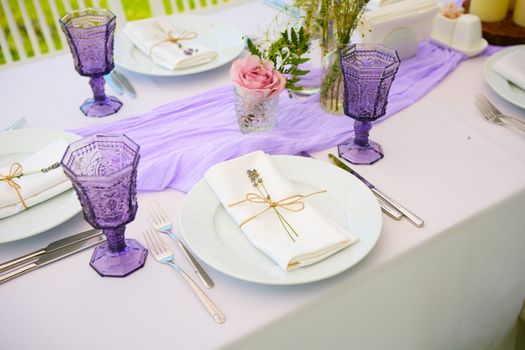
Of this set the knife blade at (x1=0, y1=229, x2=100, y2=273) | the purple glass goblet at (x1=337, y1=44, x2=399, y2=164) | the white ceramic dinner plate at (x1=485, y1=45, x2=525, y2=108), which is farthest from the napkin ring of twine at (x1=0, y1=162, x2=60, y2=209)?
the white ceramic dinner plate at (x1=485, y1=45, x2=525, y2=108)

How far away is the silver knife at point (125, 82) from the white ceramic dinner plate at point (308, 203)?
0.46 m

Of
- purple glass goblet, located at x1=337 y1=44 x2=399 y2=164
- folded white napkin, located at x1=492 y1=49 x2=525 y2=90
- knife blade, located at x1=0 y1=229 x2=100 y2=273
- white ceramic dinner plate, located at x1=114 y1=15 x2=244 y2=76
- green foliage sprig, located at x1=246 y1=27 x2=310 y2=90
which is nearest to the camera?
knife blade, located at x1=0 y1=229 x2=100 y2=273

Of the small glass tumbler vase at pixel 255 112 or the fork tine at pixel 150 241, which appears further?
the small glass tumbler vase at pixel 255 112

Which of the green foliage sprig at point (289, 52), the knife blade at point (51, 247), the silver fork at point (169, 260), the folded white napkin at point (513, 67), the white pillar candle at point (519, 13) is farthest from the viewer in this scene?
the white pillar candle at point (519, 13)

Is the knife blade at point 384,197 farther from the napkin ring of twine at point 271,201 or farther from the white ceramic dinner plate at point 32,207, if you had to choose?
the white ceramic dinner plate at point 32,207

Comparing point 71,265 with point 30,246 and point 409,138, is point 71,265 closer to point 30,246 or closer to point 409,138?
point 30,246

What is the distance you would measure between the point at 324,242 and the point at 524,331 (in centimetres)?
81

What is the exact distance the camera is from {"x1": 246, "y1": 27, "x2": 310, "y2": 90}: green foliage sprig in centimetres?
114

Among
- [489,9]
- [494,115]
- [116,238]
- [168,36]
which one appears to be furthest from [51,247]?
[489,9]

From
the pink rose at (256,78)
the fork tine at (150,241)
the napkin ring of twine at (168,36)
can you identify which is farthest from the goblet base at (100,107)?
the fork tine at (150,241)

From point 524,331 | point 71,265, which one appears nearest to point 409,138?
point 524,331

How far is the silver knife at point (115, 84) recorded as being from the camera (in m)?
1.35

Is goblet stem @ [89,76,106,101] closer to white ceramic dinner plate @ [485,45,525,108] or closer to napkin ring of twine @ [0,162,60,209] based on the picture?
napkin ring of twine @ [0,162,60,209]

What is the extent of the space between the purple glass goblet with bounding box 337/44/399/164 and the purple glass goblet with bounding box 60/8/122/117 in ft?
1.69
